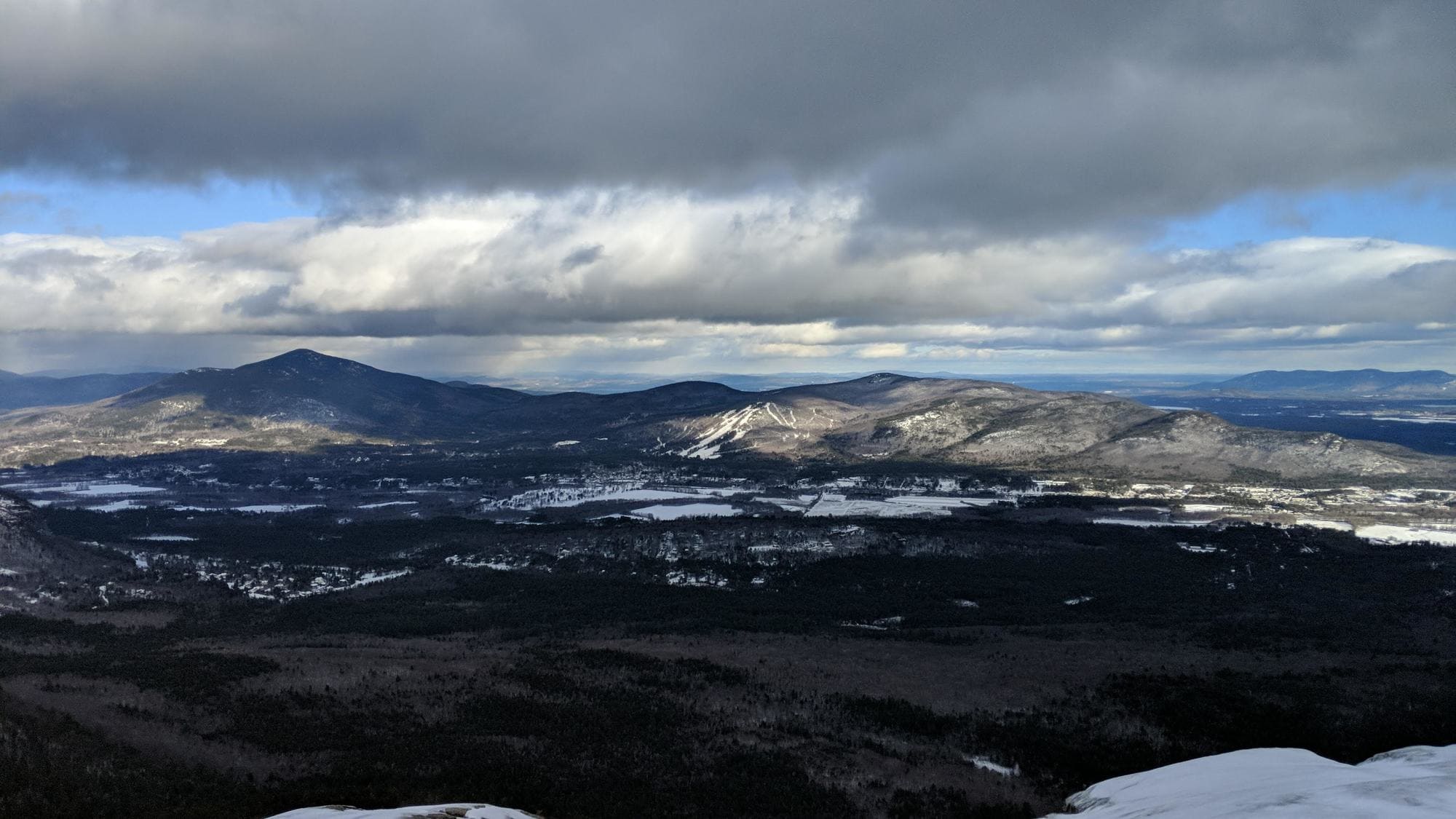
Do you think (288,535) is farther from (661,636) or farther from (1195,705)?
(1195,705)

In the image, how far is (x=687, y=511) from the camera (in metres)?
180

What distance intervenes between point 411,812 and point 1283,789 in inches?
1269

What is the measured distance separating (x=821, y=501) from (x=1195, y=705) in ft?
460

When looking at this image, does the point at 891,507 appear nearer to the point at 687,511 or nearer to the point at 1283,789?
the point at 687,511

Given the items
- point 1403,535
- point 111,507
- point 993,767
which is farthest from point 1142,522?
point 111,507

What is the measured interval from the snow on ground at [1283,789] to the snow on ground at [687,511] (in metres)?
124

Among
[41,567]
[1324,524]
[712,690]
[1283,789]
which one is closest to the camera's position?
[1283,789]

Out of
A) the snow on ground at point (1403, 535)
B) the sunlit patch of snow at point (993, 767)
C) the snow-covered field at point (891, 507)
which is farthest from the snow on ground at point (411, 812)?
the snow on ground at point (1403, 535)

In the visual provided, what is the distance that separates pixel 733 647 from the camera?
77.3m

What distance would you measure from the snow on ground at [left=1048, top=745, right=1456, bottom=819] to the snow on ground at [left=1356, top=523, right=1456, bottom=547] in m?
113

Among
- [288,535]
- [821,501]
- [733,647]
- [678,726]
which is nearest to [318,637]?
[733,647]

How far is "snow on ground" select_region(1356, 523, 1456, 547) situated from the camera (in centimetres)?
13400

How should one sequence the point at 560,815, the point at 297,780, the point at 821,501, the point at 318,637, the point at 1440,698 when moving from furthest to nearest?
the point at 821,501, the point at 318,637, the point at 1440,698, the point at 297,780, the point at 560,815

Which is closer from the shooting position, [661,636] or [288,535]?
[661,636]
